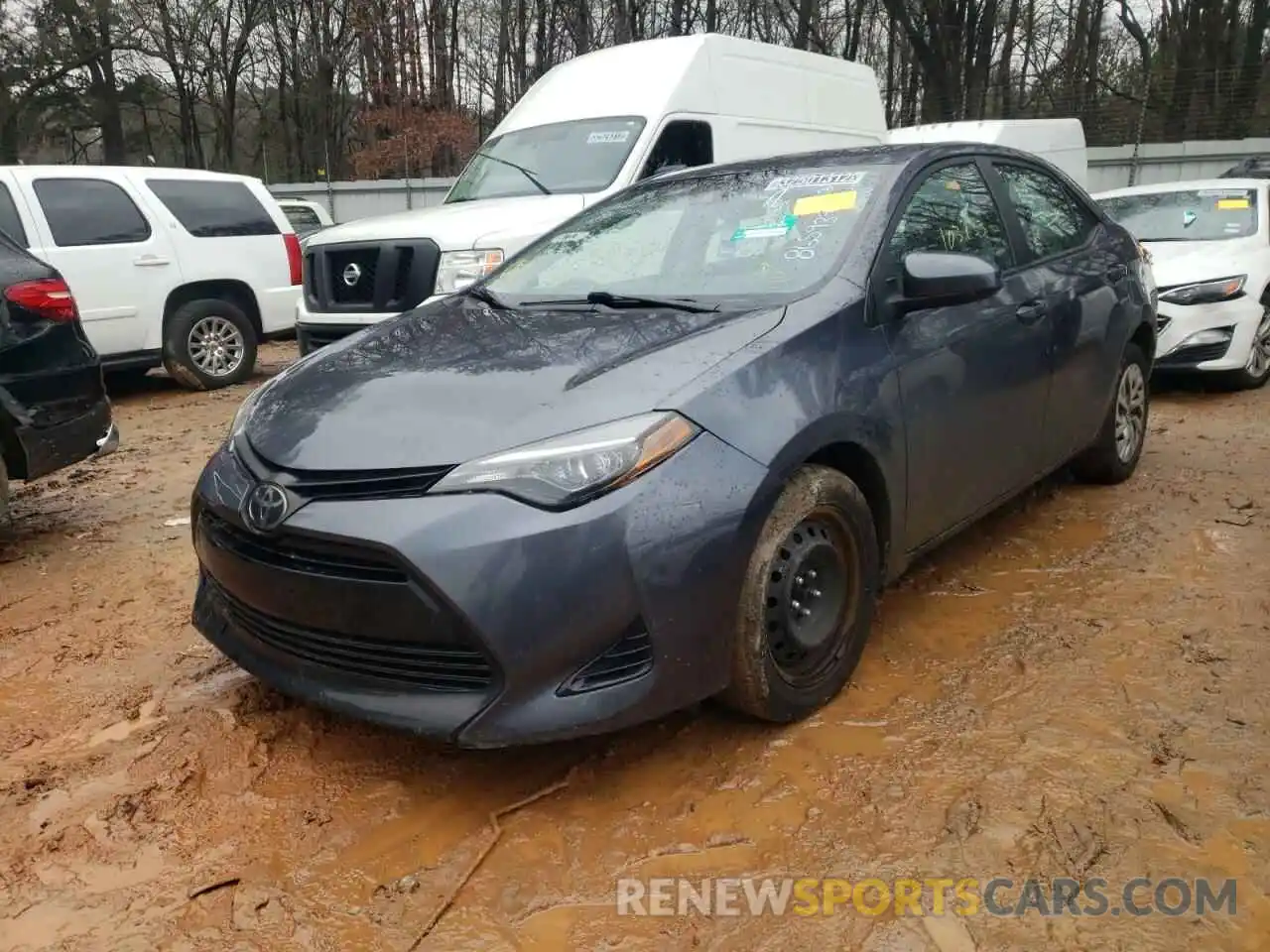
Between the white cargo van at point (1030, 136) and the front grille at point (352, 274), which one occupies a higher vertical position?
the white cargo van at point (1030, 136)

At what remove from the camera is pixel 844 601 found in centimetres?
290

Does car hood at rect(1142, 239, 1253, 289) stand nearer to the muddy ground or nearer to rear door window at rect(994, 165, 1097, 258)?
rear door window at rect(994, 165, 1097, 258)

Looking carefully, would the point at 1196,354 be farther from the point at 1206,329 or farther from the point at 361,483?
the point at 361,483

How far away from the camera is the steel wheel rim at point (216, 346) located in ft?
28.1

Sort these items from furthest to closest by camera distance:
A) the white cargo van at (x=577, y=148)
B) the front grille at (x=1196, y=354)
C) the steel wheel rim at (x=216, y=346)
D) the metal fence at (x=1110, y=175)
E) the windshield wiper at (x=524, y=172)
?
the metal fence at (x=1110, y=175) < the steel wheel rim at (x=216, y=346) < the windshield wiper at (x=524, y=172) < the front grille at (x=1196, y=354) < the white cargo van at (x=577, y=148)

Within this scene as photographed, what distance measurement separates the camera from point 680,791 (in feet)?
8.29

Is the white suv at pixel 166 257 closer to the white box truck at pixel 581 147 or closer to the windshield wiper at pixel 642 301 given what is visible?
the white box truck at pixel 581 147

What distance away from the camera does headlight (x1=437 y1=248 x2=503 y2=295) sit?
247 inches

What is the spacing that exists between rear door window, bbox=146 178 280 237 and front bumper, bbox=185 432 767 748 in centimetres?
709

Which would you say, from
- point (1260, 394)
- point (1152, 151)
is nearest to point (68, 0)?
point (1152, 151)

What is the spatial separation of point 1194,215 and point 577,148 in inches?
190

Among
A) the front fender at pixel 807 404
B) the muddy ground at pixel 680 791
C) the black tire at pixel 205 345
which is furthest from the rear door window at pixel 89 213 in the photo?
the front fender at pixel 807 404

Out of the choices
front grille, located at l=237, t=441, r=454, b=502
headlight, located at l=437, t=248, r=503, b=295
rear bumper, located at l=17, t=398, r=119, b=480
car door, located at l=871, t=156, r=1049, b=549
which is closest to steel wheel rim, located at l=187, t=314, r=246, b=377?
headlight, located at l=437, t=248, r=503, b=295

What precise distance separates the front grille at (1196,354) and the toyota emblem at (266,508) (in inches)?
254
